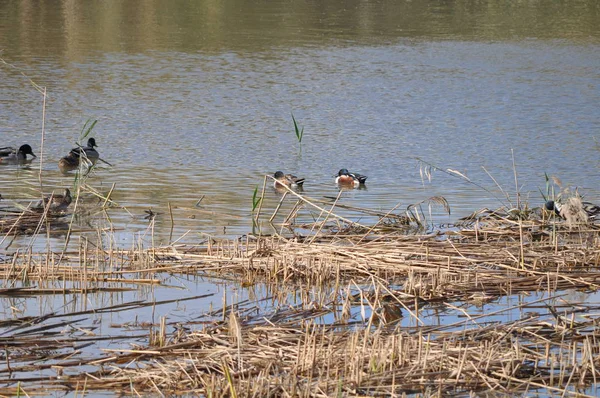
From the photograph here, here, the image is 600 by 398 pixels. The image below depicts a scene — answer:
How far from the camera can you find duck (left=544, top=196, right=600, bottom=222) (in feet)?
26.5

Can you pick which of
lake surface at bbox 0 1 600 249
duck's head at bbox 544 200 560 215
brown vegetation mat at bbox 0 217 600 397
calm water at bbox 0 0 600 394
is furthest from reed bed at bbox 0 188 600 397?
lake surface at bbox 0 1 600 249

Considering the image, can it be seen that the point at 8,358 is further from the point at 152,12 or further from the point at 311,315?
the point at 152,12

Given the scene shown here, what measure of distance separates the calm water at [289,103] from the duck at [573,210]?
1.24 meters

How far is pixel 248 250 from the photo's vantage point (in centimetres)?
778

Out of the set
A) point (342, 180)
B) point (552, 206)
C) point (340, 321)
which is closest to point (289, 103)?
point (342, 180)

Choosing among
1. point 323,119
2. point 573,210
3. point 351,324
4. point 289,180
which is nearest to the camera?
point 351,324

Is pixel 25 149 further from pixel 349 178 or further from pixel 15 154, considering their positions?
pixel 349 178

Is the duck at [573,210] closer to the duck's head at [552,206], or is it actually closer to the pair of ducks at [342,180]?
the duck's head at [552,206]

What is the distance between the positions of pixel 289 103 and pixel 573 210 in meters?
11.0

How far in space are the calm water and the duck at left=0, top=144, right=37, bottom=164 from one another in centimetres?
20

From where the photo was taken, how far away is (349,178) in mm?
12281

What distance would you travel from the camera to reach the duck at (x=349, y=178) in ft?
40.3

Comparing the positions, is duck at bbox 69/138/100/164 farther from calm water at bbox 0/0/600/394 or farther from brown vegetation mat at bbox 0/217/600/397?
brown vegetation mat at bbox 0/217/600/397

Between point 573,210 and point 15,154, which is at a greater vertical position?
point 15,154
